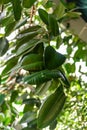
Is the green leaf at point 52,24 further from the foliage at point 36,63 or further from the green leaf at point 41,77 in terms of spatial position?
the green leaf at point 41,77

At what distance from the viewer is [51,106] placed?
0.56 metres

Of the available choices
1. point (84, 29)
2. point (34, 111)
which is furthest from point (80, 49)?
point (34, 111)

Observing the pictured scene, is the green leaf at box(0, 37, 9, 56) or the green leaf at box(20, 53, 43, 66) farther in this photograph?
the green leaf at box(0, 37, 9, 56)

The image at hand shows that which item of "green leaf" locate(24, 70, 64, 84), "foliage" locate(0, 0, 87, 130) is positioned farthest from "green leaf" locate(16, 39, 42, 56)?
"green leaf" locate(24, 70, 64, 84)

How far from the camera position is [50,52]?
1.75 ft

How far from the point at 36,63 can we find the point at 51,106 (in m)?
0.09

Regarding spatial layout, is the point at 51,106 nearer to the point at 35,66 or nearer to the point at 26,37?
the point at 35,66

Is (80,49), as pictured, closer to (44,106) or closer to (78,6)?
(78,6)

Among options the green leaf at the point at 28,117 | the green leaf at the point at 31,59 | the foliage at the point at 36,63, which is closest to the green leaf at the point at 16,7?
the foliage at the point at 36,63

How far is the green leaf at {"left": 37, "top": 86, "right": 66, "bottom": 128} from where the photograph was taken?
0.56 meters

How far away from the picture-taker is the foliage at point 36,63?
1.77ft

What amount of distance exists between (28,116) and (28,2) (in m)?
0.30

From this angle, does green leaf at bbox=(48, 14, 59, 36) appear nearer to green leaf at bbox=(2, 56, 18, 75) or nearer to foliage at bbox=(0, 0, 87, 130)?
foliage at bbox=(0, 0, 87, 130)

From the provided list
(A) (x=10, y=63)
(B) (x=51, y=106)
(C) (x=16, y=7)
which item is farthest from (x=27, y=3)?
(B) (x=51, y=106)
